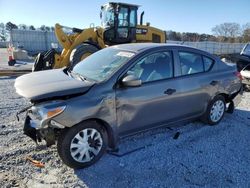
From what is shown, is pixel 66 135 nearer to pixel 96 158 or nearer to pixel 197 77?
pixel 96 158

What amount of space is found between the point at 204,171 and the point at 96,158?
1547 mm

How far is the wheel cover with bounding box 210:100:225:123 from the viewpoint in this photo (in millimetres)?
5479

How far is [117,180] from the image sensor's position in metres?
3.54

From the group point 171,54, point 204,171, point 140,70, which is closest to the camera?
point 204,171

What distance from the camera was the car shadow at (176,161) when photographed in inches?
140

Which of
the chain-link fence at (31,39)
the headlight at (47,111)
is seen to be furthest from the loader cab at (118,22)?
the chain-link fence at (31,39)

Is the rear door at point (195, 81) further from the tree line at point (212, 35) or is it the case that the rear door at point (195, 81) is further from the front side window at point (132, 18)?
the tree line at point (212, 35)

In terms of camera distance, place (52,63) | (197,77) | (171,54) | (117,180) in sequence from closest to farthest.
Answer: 1. (117,180)
2. (171,54)
3. (197,77)
4. (52,63)

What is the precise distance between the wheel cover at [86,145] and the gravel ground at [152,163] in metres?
0.18

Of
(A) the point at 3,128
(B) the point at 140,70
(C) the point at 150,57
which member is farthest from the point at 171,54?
(A) the point at 3,128

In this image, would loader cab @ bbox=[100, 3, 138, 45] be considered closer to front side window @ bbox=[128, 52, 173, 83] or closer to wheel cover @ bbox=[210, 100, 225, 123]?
wheel cover @ bbox=[210, 100, 225, 123]

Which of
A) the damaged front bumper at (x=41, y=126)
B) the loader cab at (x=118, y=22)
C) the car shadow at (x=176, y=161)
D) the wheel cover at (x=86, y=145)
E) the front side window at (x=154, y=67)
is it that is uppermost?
the loader cab at (x=118, y=22)

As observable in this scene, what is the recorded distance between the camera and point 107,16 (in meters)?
11.9

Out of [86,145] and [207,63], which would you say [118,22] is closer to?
[207,63]
